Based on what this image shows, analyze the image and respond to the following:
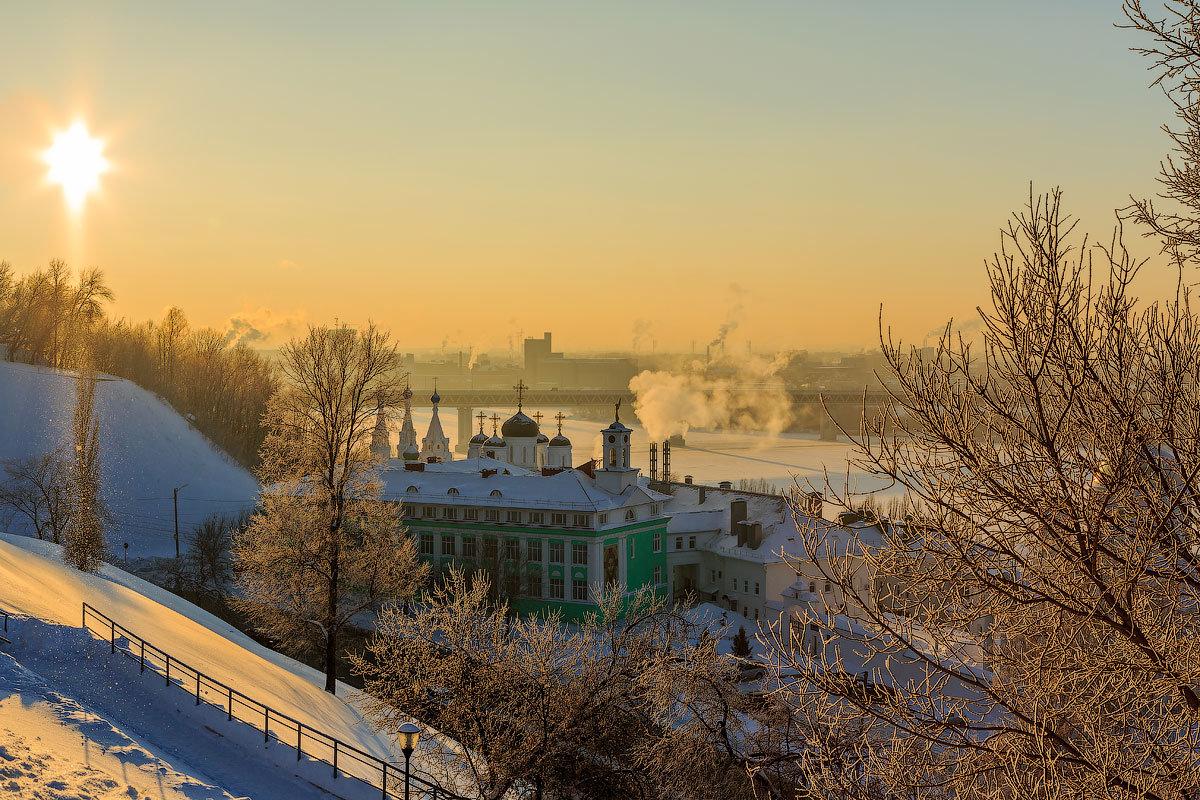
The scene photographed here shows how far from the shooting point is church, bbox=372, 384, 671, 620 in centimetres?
4103

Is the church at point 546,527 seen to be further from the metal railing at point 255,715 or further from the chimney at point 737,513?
the metal railing at point 255,715

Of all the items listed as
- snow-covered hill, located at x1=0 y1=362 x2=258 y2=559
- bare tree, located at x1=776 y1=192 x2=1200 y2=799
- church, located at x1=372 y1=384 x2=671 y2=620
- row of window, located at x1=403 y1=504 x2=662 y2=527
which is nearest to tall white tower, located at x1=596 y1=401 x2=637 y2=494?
church, located at x1=372 y1=384 x2=671 y2=620

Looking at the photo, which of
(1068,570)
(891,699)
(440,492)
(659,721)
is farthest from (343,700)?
(440,492)

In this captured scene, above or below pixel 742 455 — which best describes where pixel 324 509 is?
above

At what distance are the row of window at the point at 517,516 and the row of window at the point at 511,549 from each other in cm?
78

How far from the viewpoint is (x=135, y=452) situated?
52594mm

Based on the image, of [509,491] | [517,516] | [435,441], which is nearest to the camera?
[517,516]

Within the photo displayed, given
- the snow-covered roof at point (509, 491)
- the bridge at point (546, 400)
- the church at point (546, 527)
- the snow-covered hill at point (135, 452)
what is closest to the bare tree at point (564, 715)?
the church at point (546, 527)

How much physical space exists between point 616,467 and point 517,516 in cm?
477

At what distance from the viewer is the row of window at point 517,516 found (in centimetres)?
4138

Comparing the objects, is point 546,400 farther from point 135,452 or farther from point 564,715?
point 564,715

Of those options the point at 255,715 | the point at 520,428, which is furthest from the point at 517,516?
the point at 255,715

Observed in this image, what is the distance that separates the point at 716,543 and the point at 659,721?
29.2 metres

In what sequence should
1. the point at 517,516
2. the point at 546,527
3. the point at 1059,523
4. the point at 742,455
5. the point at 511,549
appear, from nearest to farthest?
the point at 1059,523
the point at 546,527
the point at 511,549
the point at 517,516
the point at 742,455
